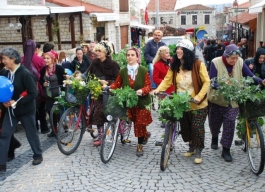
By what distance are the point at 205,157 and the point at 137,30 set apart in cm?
2681

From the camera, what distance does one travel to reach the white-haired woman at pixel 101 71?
6.30 meters

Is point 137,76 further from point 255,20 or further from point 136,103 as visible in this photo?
point 255,20

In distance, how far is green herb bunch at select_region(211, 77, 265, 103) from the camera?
505 cm

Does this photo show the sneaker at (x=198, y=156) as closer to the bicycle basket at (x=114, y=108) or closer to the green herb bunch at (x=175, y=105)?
the green herb bunch at (x=175, y=105)

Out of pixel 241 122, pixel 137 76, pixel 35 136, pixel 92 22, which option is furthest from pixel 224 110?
pixel 92 22

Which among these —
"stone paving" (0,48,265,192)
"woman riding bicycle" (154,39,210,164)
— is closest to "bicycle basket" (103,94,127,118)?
"stone paving" (0,48,265,192)

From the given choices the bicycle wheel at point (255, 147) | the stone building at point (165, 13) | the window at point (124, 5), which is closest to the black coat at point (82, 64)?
the bicycle wheel at point (255, 147)

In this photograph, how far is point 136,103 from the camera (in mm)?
5668

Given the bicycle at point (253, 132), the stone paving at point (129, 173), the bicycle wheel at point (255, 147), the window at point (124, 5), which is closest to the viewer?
the stone paving at point (129, 173)

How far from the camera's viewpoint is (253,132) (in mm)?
5297

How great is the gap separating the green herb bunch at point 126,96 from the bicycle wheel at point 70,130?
0.96 metres

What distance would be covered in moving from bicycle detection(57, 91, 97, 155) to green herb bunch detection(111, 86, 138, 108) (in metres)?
0.95

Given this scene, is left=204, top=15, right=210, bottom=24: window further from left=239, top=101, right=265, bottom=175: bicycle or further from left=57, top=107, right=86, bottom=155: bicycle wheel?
left=239, top=101, right=265, bottom=175: bicycle

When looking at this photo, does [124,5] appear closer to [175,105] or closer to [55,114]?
[55,114]
